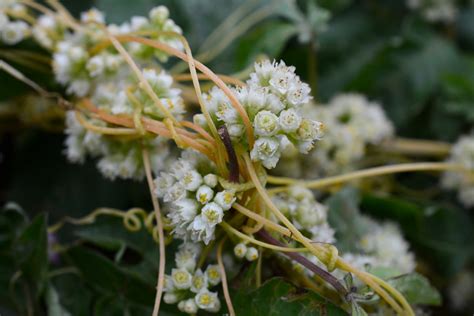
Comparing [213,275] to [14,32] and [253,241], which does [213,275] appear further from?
[14,32]

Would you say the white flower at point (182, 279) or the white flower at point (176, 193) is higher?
the white flower at point (176, 193)

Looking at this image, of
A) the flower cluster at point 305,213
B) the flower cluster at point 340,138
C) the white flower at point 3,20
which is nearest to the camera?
the flower cluster at point 305,213

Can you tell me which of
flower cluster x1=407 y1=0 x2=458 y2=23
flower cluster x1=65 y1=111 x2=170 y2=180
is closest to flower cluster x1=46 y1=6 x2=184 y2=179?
flower cluster x1=65 y1=111 x2=170 y2=180

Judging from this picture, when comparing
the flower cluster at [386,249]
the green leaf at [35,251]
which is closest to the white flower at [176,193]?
the green leaf at [35,251]

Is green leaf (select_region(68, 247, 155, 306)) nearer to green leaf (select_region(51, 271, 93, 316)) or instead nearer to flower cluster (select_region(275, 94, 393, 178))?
green leaf (select_region(51, 271, 93, 316))

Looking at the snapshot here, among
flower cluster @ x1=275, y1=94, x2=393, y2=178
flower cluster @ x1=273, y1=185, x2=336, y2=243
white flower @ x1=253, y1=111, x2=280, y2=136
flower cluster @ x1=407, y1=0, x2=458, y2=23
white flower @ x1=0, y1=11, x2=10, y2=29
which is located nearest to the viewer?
white flower @ x1=253, y1=111, x2=280, y2=136

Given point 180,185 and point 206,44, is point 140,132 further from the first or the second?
point 206,44

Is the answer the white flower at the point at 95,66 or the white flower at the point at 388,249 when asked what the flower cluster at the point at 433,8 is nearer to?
the white flower at the point at 388,249
